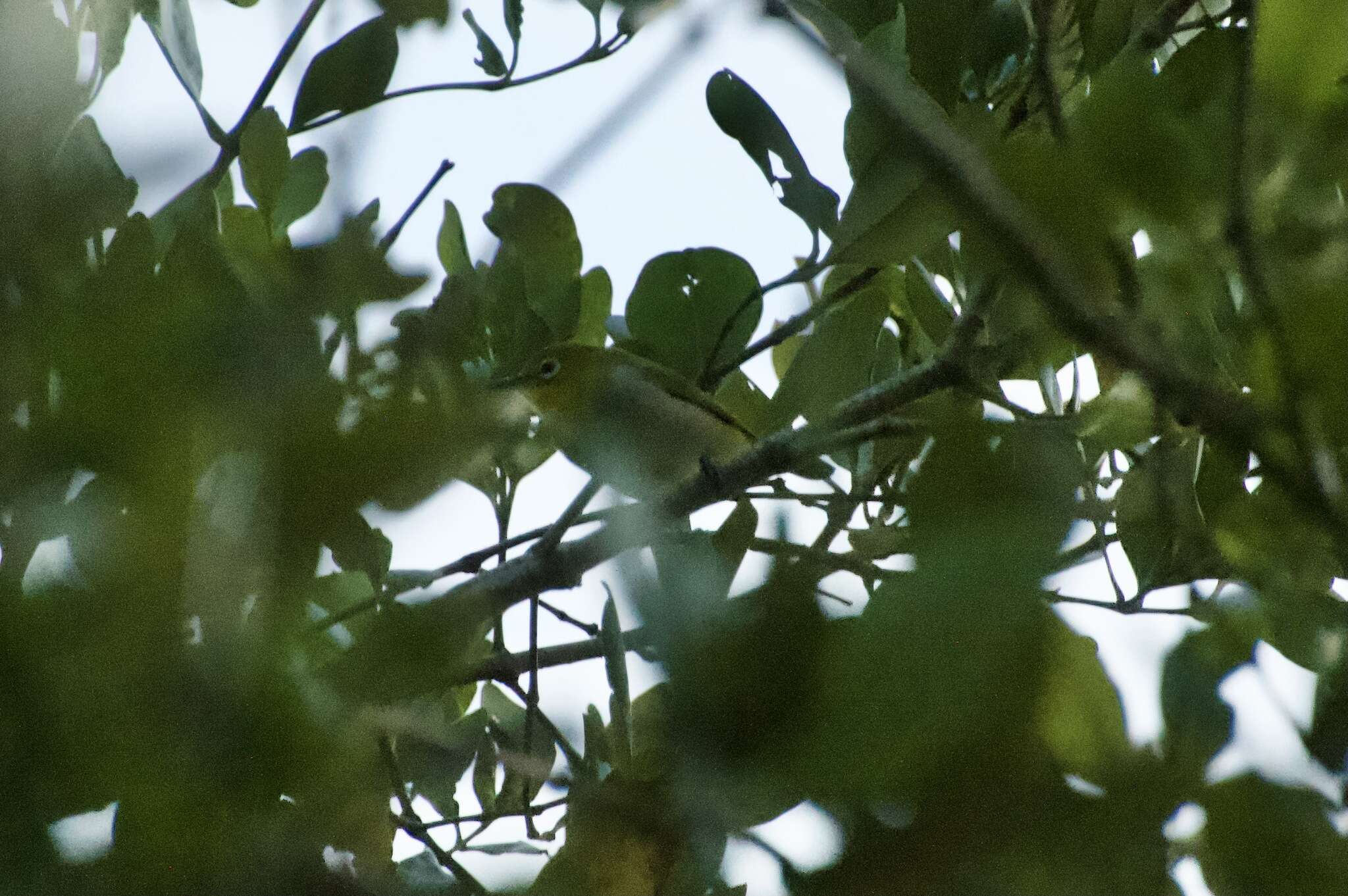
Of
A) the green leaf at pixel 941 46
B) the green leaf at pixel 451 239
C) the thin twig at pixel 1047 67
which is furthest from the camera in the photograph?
the green leaf at pixel 451 239

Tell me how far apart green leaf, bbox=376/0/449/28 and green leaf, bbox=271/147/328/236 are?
728 mm

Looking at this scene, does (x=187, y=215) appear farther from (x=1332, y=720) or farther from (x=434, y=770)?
(x=434, y=770)

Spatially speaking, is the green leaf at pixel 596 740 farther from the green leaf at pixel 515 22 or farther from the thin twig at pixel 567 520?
the green leaf at pixel 515 22

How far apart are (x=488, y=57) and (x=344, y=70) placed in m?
0.43

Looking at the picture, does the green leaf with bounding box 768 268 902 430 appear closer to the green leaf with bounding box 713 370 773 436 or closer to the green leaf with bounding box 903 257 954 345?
the green leaf with bounding box 903 257 954 345

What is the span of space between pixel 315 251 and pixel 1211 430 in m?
0.28

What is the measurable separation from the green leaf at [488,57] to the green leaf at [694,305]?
0.96 feet

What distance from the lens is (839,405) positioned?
1503mm

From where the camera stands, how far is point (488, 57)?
151cm

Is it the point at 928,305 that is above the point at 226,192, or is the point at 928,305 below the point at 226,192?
below

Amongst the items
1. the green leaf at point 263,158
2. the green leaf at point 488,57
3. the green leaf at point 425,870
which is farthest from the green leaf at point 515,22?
the green leaf at point 425,870

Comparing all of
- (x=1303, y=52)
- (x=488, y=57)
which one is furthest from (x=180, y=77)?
(x=1303, y=52)

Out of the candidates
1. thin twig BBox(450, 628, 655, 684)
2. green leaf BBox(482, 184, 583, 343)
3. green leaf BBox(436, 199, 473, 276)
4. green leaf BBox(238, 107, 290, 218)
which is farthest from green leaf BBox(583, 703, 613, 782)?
green leaf BBox(436, 199, 473, 276)

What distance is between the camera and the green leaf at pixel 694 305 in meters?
1.57
